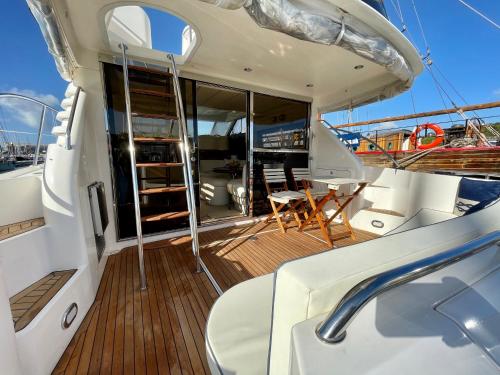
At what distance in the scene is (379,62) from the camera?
5.84 ft

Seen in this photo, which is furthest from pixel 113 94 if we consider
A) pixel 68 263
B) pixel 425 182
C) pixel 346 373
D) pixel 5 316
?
pixel 425 182

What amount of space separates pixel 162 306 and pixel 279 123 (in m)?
2.88

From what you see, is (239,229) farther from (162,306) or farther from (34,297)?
(34,297)

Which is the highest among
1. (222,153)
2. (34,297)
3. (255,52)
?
(255,52)

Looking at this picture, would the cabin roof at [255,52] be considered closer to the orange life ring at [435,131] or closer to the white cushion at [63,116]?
the white cushion at [63,116]

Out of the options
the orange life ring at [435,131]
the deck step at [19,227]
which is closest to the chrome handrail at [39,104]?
the deck step at [19,227]

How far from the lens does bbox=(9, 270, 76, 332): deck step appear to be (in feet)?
3.11

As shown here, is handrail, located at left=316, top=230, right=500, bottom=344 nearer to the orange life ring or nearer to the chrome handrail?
the chrome handrail

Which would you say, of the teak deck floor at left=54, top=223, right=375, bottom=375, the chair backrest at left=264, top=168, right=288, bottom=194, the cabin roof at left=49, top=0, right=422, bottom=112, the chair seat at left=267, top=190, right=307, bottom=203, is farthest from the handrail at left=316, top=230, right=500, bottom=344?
the chair backrest at left=264, top=168, right=288, bottom=194

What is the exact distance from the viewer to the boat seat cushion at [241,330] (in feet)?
2.37

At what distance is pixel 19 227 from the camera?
1239mm

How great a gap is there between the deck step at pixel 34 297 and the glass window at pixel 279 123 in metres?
2.53

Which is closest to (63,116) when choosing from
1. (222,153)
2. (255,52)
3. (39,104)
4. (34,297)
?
(39,104)

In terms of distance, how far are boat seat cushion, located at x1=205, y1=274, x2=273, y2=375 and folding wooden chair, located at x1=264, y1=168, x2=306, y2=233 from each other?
70.0 inches
